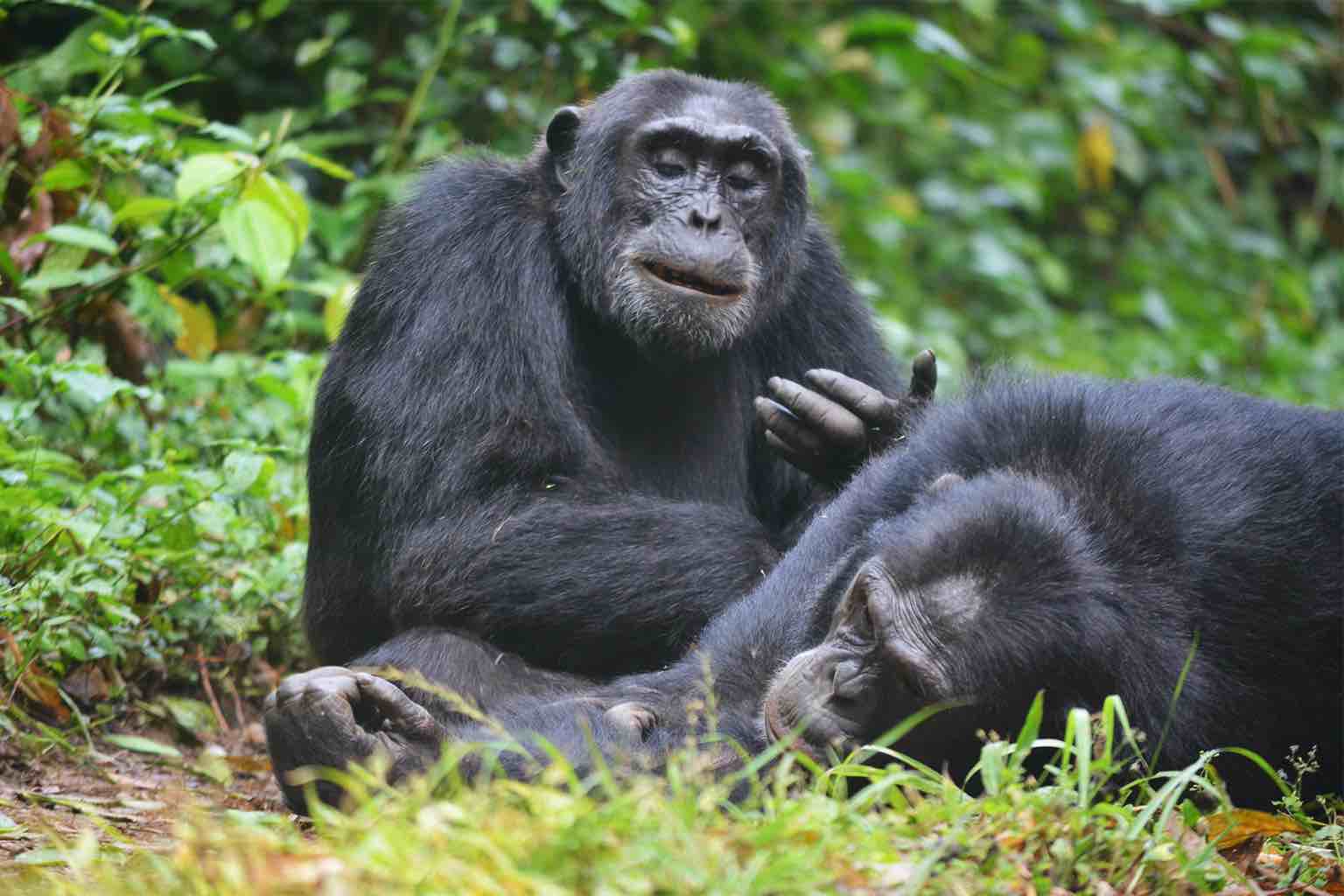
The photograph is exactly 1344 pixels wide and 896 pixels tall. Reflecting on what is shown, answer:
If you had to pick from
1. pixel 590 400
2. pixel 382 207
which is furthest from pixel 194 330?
pixel 590 400

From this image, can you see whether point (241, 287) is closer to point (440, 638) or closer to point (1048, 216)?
point (440, 638)

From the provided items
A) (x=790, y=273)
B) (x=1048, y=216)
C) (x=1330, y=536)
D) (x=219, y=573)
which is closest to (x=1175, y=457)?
(x=1330, y=536)

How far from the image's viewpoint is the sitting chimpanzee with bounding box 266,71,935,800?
5.14 meters

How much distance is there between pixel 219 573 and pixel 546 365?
1.44m

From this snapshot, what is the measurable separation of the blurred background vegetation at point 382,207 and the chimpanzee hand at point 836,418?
1.80m

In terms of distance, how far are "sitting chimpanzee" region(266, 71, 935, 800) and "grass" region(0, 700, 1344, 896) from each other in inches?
49.8

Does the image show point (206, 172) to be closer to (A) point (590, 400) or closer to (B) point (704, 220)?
(A) point (590, 400)

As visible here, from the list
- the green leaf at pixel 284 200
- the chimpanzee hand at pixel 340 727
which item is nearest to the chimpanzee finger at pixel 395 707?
the chimpanzee hand at pixel 340 727

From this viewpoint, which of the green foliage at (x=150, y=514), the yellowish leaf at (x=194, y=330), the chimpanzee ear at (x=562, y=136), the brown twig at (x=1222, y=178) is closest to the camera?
the green foliage at (x=150, y=514)

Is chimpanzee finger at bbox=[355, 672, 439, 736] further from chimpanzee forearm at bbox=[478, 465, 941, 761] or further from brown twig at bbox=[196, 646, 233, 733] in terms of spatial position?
brown twig at bbox=[196, 646, 233, 733]

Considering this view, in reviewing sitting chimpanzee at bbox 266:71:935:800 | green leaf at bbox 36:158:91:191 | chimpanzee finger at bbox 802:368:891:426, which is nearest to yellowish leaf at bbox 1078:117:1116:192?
sitting chimpanzee at bbox 266:71:935:800

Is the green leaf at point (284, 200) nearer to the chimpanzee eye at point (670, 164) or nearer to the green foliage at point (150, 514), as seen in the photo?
the green foliage at point (150, 514)

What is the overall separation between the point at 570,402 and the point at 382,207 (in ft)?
9.78

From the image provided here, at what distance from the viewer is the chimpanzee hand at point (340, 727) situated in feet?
13.8
